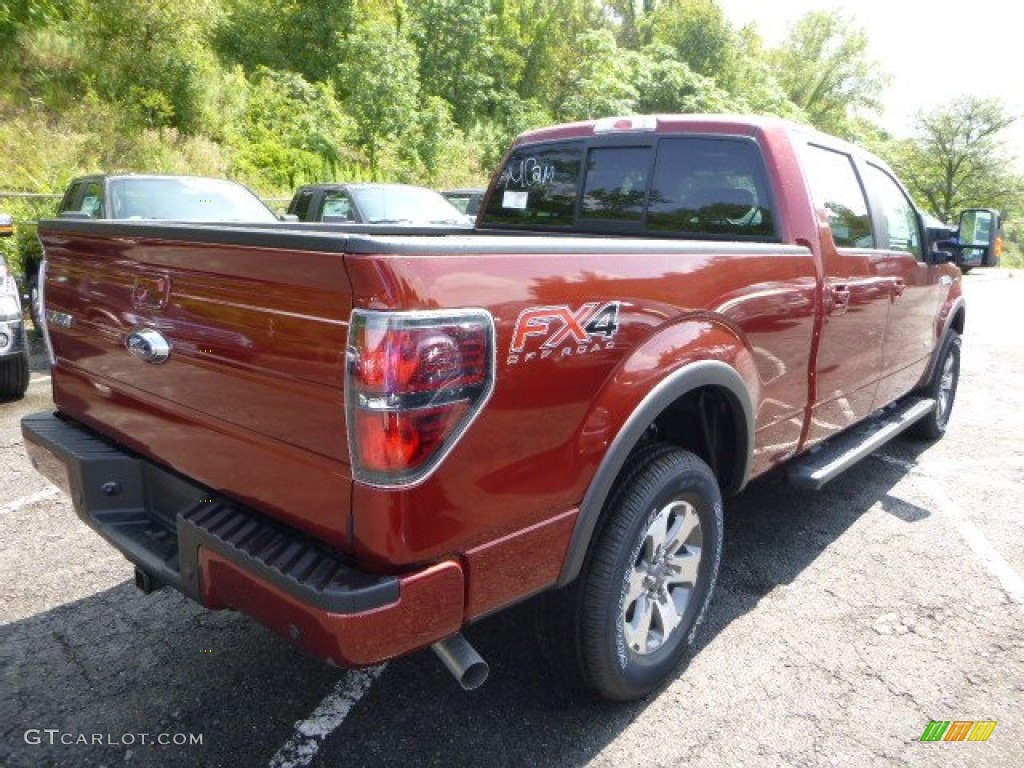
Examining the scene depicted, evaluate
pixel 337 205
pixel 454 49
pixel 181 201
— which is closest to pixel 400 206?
pixel 337 205

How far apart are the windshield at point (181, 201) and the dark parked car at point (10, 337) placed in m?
1.96

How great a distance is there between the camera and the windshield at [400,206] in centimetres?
1027

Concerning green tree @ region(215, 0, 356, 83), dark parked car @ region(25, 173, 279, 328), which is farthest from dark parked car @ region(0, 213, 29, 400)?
green tree @ region(215, 0, 356, 83)

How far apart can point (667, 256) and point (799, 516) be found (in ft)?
8.13

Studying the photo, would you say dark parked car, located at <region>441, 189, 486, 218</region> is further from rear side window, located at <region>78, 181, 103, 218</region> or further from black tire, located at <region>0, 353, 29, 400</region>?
black tire, located at <region>0, 353, 29, 400</region>

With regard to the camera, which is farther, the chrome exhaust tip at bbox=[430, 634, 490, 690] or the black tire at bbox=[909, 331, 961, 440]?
the black tire at bbox=[909, 331, 961, 440]

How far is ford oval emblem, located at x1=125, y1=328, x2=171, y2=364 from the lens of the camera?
211cm

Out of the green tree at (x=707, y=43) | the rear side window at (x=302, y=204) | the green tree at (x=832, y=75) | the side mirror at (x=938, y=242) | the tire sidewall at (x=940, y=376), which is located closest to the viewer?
the side mirror at (x=938, y=242)

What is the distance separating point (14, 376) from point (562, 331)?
543cm

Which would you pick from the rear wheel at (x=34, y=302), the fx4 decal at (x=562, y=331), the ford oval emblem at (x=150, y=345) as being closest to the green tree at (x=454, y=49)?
the rear wheel at (x=34, y=302)

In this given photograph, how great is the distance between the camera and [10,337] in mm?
5469

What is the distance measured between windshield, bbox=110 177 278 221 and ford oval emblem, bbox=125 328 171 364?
5.83m

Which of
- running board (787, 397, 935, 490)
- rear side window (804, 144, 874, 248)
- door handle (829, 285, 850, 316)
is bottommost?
running board (787, 397, 935, 490)

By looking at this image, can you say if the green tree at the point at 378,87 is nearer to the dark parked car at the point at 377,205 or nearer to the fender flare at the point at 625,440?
the dark parked car at the point at 377,205
